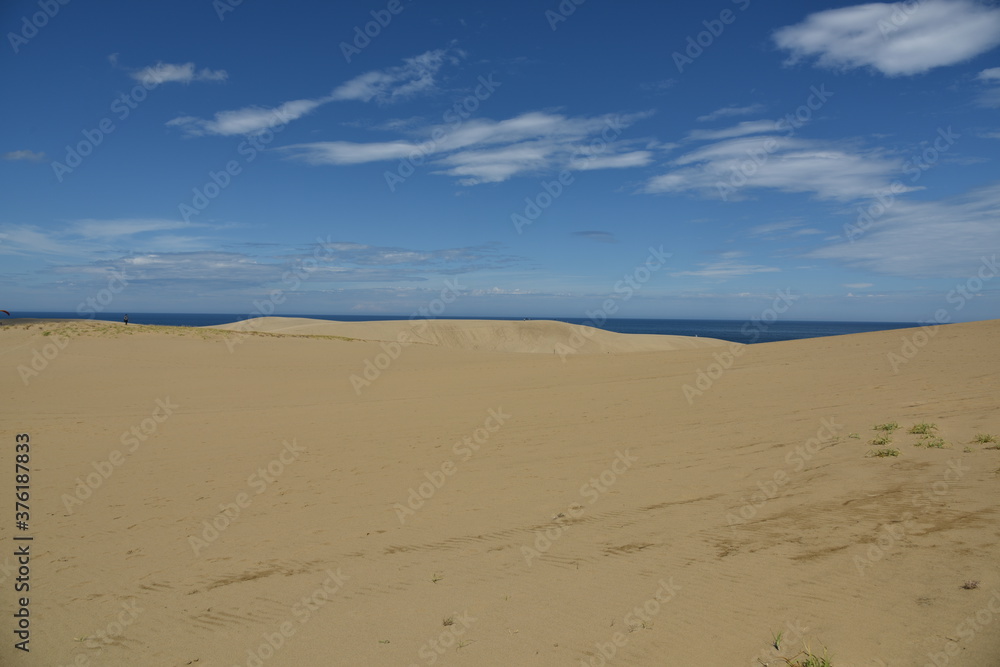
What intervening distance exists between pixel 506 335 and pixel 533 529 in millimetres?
45582

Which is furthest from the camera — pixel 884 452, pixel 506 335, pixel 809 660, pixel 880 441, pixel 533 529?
pixel 506 335

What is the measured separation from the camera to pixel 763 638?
12.5 ft

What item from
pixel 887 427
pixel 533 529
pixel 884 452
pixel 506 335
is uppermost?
pixel 506 335

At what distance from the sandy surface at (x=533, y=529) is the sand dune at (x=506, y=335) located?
34.0 m

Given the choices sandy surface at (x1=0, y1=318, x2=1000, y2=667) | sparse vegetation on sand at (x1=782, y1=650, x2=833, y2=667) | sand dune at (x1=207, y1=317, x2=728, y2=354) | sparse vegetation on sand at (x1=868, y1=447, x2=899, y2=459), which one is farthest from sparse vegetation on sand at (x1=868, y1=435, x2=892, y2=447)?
sand dune at (x1=207, y1=317, x2=728, y2=354)

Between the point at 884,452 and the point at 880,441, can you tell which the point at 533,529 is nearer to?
the point at 884,452

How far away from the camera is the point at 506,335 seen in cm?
5184

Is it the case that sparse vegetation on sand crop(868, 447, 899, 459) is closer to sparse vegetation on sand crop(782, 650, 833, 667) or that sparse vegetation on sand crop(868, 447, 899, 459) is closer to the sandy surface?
the sandy surface

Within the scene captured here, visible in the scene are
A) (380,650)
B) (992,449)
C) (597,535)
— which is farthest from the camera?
(992,449)

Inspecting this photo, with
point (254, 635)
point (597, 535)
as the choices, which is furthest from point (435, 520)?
point (254, 635)

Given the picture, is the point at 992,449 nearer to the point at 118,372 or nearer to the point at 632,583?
the point at 632,583

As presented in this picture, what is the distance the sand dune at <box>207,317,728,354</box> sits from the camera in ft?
161

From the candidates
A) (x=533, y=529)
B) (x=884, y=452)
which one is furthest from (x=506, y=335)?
(x=533, y=529)

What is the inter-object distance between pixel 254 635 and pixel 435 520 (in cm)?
268
